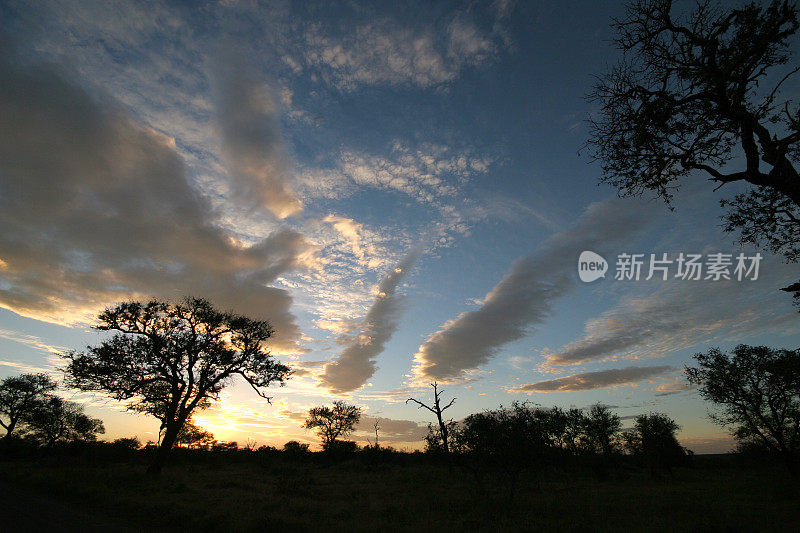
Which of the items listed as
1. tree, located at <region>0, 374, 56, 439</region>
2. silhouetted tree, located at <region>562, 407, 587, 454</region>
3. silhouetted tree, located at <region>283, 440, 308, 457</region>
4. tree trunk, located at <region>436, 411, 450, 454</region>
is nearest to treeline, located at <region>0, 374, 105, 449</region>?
tree, located at <region>0, 374, 56, 439</region>

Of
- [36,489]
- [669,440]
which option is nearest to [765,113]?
[36,489]

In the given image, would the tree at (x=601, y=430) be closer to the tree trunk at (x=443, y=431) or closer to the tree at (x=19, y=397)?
the tree trunk at (x=443, y=431)

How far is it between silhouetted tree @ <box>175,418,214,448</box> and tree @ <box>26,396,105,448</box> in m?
17.2

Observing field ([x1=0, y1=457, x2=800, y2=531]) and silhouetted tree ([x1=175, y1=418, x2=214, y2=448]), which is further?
silhouetted tree ([x1=175, y1=418, x2=214, y2=448])

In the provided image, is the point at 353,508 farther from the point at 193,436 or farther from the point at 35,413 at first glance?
the point at 35,413

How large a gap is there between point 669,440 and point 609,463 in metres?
13.2

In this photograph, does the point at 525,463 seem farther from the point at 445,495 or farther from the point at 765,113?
the point at 765,113

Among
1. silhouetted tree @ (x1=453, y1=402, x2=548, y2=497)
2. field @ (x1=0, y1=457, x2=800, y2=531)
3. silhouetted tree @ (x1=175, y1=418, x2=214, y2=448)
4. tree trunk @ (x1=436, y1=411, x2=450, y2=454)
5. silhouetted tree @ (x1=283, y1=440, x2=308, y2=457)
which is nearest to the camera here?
field @ (x1=0, y1=457, x2=800, y2=531)

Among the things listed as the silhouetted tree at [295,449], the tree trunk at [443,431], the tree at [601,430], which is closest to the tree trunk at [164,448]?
the tree trunk at [443,431]

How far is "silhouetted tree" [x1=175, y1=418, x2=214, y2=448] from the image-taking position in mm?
47250

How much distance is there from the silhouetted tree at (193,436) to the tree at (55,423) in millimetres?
17150

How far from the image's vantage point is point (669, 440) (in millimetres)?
44812

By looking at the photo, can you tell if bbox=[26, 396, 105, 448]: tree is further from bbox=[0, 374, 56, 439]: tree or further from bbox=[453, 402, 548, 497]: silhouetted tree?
bbox=[453, 402, 548, 497]: silhouetted tree

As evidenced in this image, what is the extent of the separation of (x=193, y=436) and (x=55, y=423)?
Answer: 23.0 metres
